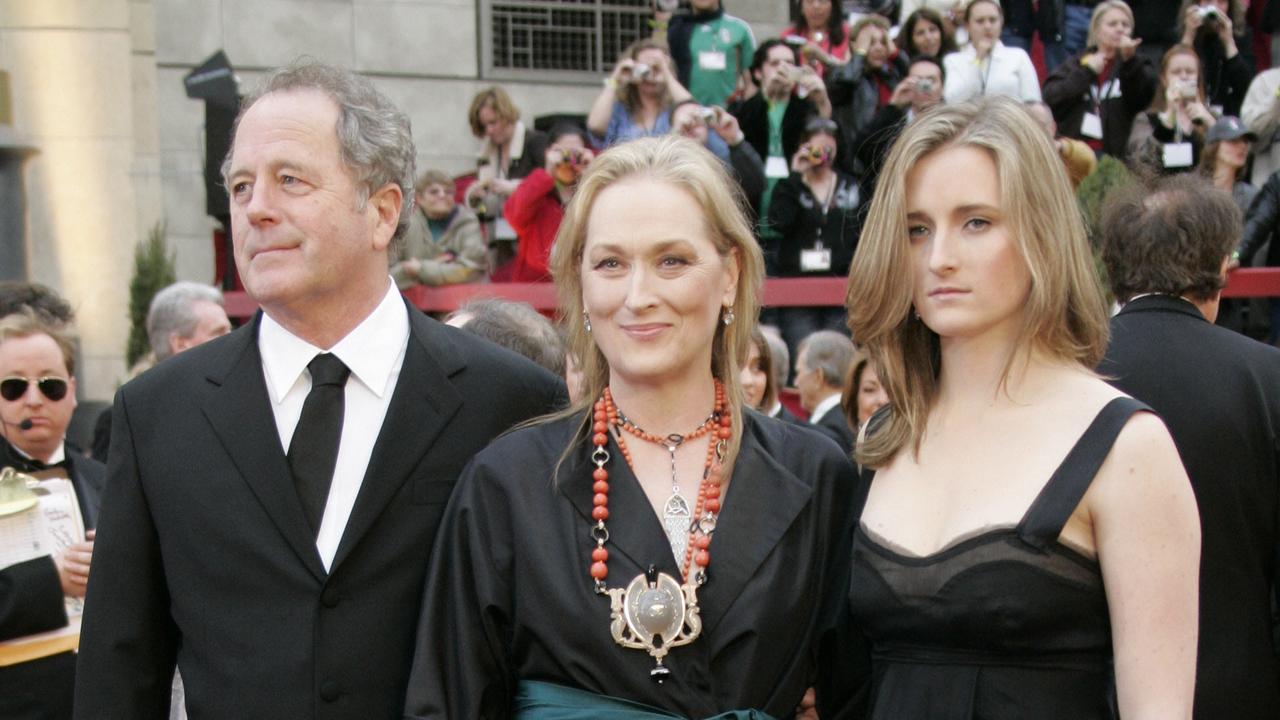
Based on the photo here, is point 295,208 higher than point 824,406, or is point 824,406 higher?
point 295,208

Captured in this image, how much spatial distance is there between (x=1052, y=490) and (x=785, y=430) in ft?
2.06

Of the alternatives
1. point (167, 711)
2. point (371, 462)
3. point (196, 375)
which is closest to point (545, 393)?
point (371, 462)

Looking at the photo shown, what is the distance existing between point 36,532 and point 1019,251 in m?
2.82

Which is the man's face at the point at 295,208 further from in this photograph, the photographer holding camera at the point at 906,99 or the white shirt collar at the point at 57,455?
the photographer holding camera at the point at 906,99

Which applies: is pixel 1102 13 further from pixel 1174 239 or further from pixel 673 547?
pixel 673 547

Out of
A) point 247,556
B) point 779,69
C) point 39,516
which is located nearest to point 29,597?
point 39,516

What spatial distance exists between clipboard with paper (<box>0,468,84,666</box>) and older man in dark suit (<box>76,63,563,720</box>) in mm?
1189

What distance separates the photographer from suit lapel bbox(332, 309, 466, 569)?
2867 millimetres

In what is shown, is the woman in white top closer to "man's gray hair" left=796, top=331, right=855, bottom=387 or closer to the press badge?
the press badge

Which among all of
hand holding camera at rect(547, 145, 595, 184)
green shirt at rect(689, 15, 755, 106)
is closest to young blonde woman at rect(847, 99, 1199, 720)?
hand holding camera at rect(547, 145, 595, 184)

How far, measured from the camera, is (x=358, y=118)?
3039 millimetres

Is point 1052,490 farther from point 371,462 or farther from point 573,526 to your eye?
point 371,462

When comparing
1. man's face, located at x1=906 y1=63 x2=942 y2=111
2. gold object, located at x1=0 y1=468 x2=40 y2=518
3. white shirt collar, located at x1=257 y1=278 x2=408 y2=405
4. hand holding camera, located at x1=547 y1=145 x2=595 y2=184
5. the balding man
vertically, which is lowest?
the balding man

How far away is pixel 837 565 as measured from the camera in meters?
2.96
